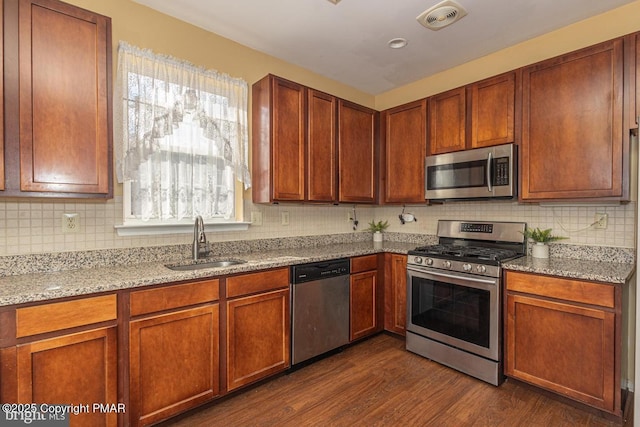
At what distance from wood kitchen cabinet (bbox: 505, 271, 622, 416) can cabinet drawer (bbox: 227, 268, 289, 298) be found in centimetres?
163

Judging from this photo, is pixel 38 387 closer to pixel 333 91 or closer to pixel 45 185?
pixel 45 185

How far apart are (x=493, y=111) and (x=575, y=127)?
0.59 meters

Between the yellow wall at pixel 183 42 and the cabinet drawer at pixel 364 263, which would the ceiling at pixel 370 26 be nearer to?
the yellow wall at pixel 183 42

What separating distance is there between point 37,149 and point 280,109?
1625 mm

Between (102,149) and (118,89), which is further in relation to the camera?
(118,89)

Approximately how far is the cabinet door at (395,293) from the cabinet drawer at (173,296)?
5.70ft

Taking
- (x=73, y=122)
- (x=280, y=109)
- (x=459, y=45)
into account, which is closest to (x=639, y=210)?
(x=459, y=45)

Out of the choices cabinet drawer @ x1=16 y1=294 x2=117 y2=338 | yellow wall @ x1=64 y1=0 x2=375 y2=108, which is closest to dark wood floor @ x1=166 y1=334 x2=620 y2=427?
cabinet drawer @ x1=16 y1=294 x2=117 y2=338

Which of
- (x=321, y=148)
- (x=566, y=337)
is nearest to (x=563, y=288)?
(x=566, y=337)

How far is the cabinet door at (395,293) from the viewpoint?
9.91 ft

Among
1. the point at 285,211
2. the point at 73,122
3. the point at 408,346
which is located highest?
the point at 73,122

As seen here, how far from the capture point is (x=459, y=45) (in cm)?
275

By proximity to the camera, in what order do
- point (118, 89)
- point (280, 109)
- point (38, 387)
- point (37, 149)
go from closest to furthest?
1. point (38, 387)
2. point (37, 149)
3. point (118, 89)
4. point (280, 109)

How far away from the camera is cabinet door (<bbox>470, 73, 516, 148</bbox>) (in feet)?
8.21
